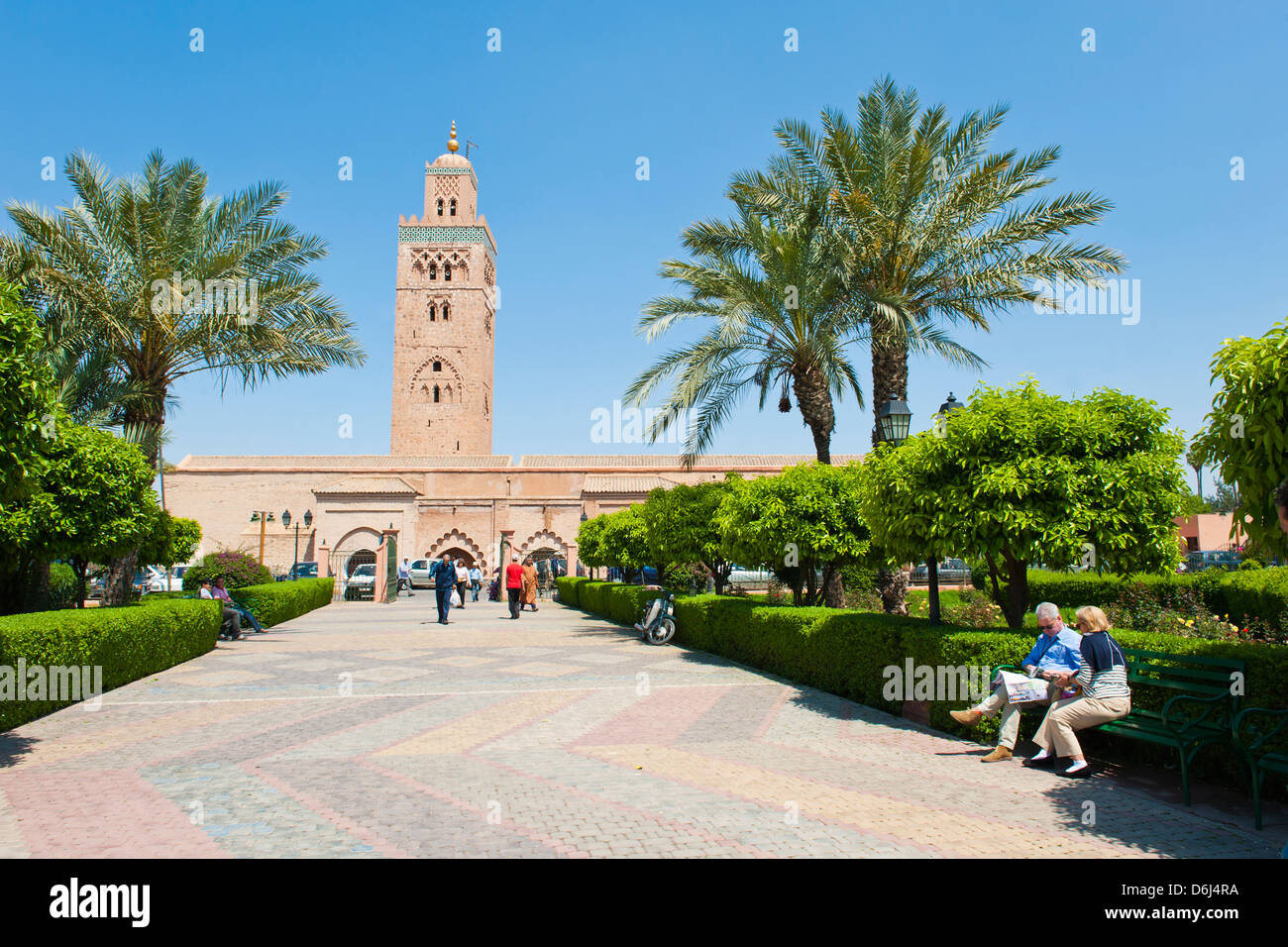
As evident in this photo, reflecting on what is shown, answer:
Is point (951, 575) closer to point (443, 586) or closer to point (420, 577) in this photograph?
point (443, 586)

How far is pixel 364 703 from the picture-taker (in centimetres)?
842

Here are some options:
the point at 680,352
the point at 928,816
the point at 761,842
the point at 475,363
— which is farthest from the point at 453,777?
the point at 475,363

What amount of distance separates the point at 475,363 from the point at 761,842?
4949 centimetres

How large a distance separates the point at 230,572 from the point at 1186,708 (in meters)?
20.2

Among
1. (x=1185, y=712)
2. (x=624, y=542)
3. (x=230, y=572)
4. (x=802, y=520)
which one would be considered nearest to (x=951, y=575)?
(x=624, y=542)

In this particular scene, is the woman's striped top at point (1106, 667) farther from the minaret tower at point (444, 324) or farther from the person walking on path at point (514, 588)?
the minaret tower at point (444, 324)

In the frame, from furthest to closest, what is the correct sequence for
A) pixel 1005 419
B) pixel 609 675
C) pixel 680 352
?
pixel 680 352 → pixel 609 675 → pixel 1005 419

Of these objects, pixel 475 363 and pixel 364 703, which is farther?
pixel 475 363

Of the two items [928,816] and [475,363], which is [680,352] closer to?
[928,816]

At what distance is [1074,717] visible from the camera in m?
5.56

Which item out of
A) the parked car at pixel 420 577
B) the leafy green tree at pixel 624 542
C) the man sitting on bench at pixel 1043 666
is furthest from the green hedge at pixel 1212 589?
the parked car at pixel 420 577

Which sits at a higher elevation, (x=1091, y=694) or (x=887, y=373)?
(x=887, y=373)

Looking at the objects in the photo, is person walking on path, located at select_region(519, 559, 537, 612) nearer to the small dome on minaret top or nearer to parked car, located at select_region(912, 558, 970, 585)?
parked car, located at select_region(912, 558, 970, 585)

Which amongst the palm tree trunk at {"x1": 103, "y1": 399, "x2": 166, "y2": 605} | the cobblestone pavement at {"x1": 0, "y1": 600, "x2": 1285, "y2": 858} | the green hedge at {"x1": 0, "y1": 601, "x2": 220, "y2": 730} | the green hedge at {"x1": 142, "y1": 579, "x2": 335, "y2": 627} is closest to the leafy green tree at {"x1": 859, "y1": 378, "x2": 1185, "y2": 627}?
the cobblestone pavement at {"x1": 0, "y1": 600, "x2": 1285, "y2": 858}
